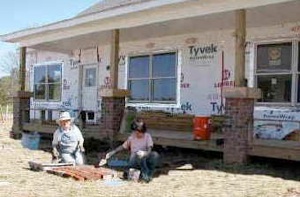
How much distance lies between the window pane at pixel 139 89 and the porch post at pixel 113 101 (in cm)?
235

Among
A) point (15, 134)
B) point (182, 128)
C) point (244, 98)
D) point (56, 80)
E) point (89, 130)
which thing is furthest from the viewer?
point (56, 80)

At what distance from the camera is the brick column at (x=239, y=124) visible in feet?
38.2

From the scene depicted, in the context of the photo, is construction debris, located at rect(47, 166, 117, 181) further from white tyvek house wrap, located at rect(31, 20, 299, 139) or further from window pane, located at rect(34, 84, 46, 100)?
window pane, located at rect(34, 84, 46, 100)

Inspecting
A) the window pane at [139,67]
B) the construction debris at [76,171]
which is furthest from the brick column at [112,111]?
the construction debris at [76,171]

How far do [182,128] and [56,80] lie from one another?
30.5ft

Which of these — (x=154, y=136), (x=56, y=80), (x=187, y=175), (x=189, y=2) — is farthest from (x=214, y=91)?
(x=56, y=80)

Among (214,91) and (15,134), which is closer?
(214,91)

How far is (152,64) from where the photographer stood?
57.7ft

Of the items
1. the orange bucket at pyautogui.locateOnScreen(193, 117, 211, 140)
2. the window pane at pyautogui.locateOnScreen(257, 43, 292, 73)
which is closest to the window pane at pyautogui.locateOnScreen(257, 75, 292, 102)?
the window pane at pyautogui.locateOnScreen(257, 43, 292, 73)

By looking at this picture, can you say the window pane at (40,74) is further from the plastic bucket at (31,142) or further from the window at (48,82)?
the plastic bucket at (31,142)

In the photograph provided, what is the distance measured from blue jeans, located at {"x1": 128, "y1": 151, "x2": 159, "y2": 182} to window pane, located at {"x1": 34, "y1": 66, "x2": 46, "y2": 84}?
14.3 metres

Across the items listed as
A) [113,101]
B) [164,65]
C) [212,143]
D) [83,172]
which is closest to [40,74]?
[164,65]

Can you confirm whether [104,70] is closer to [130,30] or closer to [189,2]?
[130,30]

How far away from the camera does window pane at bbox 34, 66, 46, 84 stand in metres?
24.2
